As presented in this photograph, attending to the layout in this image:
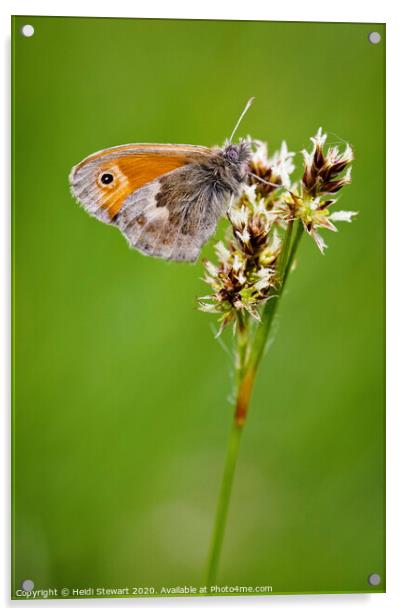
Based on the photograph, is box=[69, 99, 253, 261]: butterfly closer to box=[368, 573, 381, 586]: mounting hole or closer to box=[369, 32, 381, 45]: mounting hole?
box=[369, 32, 381, 45]: mounting hole

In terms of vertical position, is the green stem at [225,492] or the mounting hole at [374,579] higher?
the green stem at [225,492]

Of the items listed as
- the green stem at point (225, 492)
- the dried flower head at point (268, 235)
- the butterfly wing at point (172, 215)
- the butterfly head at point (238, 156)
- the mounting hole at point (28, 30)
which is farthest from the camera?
the mounting hole at point (28, 30)

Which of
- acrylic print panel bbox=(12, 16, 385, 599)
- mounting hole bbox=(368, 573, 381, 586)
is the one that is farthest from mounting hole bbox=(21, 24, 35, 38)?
mounting hole bbox=(368, 573, 381, 586)

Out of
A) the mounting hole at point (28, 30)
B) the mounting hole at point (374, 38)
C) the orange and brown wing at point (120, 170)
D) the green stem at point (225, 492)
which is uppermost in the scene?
the mounting hole at point (374, 38)

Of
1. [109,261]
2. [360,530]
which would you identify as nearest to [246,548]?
[360,530]

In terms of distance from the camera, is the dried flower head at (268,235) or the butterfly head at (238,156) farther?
the butterfly head at (238,156)

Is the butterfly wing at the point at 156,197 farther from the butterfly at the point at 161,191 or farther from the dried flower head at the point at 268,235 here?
the dried flower head at the point at 268,235

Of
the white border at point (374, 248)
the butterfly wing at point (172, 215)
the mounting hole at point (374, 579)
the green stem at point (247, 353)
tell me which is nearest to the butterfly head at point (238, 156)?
the butterfly wing at point (172, 215)

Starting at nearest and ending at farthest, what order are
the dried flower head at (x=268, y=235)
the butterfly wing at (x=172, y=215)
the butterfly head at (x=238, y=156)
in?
the dried flower head at (x=268, y=235), the butterfly head at (x=238, y=156), the butterfly wing at (x=172, y=215)
